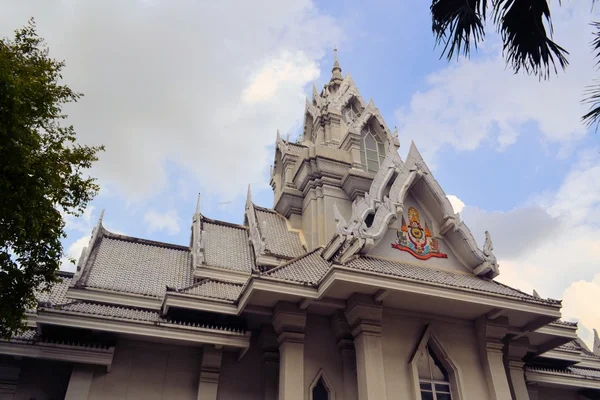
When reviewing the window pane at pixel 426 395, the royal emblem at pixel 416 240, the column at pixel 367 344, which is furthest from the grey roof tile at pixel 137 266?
the window pane at pixel 426 395

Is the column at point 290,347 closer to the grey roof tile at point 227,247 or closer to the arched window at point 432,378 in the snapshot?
the arched window at point 432,378

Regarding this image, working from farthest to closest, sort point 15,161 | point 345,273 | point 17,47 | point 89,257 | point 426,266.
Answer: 1. point 89,257
2. point 426,266
3. point 345,273
4. point 17,47
5. point 15,161

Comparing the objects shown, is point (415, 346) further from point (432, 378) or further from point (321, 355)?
point (321, 355)

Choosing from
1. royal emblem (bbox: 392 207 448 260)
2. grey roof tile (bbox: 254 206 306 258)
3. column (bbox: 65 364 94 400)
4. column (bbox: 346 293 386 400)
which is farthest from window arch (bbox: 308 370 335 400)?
Answer: column (bbox: 65 364 94 400)

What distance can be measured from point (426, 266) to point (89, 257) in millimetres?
8740

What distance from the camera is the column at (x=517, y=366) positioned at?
11.6m

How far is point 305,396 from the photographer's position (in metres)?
9.91

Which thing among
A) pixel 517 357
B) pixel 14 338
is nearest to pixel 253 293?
pixel 14 338

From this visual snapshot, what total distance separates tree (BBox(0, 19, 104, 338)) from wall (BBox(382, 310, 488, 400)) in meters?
6.76

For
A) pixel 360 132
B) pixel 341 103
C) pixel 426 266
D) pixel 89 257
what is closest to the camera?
pixel 426 266

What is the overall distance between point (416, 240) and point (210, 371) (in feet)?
18.7

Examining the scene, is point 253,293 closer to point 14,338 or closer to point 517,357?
point 14,338

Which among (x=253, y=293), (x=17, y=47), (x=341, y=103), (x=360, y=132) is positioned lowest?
(x=253, y=293)

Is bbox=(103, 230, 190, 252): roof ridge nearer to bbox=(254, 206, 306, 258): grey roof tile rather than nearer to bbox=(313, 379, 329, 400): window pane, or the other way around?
bbox=(254, 206, 306, 258): grey roof tile
